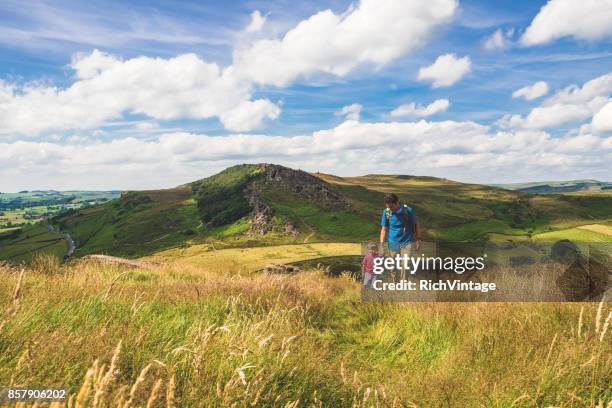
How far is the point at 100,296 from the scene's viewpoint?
557cm

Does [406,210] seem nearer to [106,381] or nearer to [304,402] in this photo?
[304,402]

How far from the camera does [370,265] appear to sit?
11070 millimetres

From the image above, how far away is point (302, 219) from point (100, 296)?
192407 mm

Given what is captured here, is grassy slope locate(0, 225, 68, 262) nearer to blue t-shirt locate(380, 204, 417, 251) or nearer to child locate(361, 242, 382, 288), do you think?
child locate(361, 242, 382, 288)

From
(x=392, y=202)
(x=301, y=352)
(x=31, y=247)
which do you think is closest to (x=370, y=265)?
(x=392, y=202)

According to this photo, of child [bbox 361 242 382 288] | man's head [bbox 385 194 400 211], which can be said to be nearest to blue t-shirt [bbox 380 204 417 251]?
man's head [bbox 385 194 400 211]

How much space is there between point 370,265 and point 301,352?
6738mm

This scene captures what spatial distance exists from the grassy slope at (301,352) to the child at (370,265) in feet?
9.52

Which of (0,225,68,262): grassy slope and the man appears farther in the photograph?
(0,225,68,262): grassy slope

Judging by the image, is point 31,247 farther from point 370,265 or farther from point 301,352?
point 301,352

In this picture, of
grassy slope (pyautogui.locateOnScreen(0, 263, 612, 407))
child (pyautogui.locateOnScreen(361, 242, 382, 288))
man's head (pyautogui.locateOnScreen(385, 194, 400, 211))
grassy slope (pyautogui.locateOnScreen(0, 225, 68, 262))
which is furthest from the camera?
grassy slope (pyautogui.locateOnScreen(0, 225, 68, 262))

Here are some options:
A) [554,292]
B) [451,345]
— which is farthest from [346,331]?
[554,292]

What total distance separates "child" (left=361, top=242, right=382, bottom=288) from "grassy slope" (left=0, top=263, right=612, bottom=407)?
114 inches

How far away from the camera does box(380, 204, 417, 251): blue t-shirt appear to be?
37.9 feet
